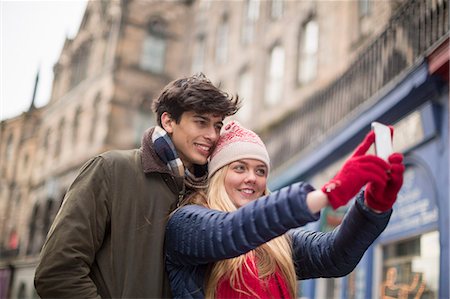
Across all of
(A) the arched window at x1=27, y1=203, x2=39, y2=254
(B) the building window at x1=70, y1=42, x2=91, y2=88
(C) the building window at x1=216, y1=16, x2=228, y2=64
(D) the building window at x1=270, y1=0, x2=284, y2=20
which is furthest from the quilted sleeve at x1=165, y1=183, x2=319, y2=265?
(A) the arched window at x1=27, y1=203, x2=39, y2=254

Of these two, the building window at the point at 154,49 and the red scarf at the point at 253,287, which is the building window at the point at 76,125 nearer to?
the building window at the point at 154,49

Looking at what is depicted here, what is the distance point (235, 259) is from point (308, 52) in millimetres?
13445

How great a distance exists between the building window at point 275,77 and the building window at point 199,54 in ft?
21.3

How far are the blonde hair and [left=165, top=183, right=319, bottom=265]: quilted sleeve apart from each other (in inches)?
6.2

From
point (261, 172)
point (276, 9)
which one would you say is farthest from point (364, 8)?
point (261, 172)

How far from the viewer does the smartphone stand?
207cm

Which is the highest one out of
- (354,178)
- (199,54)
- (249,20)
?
(199,54)

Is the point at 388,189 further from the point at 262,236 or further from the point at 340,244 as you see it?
the point at 262,236

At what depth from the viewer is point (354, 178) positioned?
6.32 ft

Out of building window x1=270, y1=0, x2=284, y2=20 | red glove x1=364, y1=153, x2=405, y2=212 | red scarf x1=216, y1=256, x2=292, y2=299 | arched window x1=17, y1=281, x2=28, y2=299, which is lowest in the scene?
arched window x1=17, y1=281, x2=28, y2=299

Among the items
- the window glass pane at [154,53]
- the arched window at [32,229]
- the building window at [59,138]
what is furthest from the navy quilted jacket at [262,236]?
the building window at [59,138]

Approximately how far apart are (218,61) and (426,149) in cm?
1558

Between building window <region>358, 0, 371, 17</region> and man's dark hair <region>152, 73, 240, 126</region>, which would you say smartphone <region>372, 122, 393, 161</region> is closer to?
man's dark hair <region>152, 73, 240, 126</region>

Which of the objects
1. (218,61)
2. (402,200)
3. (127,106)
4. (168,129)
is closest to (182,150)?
(168,129)
